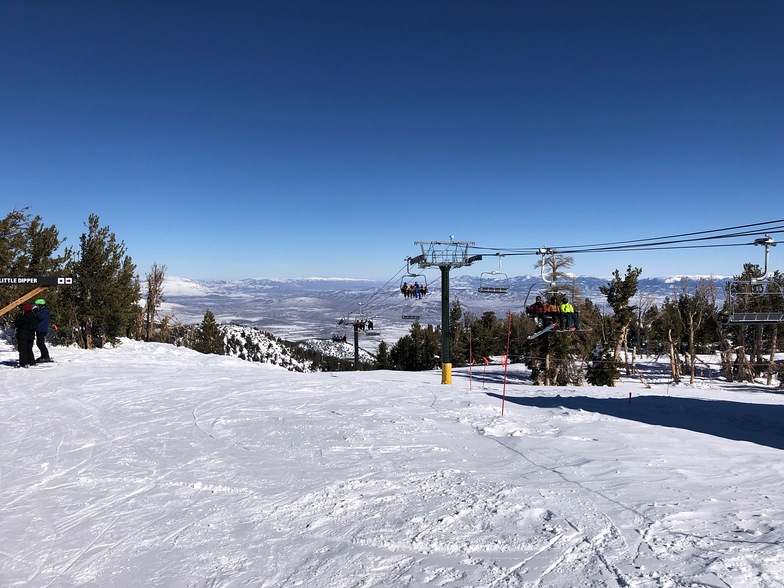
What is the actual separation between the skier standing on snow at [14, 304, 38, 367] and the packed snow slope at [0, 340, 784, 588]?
6.31 meters

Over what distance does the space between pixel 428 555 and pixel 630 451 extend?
17.6 feet

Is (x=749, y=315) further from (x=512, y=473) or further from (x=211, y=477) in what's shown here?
(x=211, y=477)

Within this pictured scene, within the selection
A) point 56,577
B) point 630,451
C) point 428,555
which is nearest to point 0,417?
point 56,577

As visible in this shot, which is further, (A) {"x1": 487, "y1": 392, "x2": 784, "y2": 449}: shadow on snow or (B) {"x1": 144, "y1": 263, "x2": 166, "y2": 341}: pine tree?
(B) {"x1": 144, "y1": 263, "x2": 166, "y2": 341}: pine tree

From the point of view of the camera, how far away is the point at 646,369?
51938 millimetres

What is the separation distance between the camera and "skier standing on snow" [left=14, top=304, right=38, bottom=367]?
682 inches

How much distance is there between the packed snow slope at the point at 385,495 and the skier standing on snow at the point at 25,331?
6310 mm

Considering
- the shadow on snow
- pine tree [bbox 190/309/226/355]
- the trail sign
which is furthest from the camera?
pine tree [bbox 190/309/226/355]

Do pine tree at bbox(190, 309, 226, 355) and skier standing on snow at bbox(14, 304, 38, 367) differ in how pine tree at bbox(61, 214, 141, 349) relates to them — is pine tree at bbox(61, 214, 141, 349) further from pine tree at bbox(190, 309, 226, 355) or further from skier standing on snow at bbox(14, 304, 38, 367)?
pine tree at bbox(190, 309, 226, 355)

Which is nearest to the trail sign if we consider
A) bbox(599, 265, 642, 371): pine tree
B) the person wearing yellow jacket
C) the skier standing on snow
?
the skier standing on snow

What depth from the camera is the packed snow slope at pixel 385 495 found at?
4566mm

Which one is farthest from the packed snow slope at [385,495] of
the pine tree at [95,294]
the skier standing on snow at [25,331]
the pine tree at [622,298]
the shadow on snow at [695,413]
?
the pine tree at [622,298]

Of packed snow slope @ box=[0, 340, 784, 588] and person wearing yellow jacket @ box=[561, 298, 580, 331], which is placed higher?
person wearing yellow jacket @ box=[561, 298, 580, 331]

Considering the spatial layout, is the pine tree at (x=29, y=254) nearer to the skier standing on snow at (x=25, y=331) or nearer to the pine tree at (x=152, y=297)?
the skier standing on snow at (x=25, y=331)
